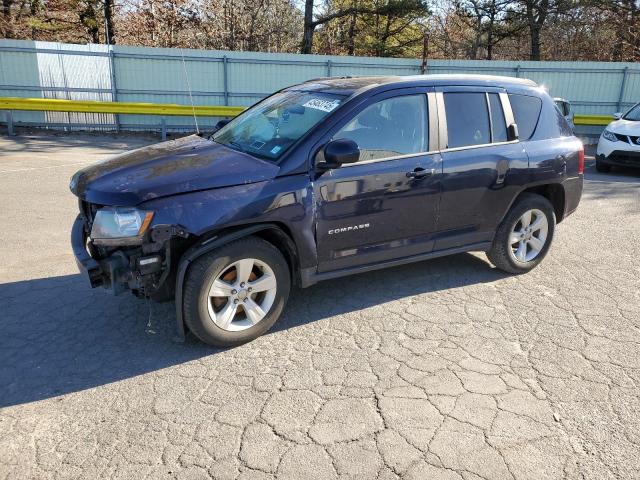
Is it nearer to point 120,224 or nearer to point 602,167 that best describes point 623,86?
point 602,167

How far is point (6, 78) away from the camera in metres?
14.4

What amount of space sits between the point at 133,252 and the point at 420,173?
7.40 feet

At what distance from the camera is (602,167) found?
11078 mm

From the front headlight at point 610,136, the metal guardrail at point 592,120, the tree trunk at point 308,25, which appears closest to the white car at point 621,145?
the front headlight at point 610,136

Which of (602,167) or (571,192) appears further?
(602,167)

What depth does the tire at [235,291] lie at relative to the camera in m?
3.53

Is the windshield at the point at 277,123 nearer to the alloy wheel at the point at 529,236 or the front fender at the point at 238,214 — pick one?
the front fender at the point at 238,214

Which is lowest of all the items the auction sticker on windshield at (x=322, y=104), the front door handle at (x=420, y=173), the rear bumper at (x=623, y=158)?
the rear bumper at (x=623, y=158)

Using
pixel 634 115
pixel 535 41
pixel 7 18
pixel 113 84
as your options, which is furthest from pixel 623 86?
pixel 7 18

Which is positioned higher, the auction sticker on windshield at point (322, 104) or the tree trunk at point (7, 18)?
the tree trunk at point (7, 18)

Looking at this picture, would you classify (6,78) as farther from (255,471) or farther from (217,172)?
(255,471)

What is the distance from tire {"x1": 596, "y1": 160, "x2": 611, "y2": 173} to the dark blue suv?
254 inches

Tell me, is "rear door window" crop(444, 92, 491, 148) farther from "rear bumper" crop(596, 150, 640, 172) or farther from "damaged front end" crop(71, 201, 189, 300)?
"rear bumper" crop(596, 150, 640, 172)

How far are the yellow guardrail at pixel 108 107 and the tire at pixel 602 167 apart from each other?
29.7ft
